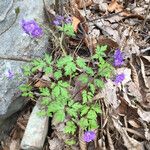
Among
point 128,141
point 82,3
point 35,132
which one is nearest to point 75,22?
point 82,3

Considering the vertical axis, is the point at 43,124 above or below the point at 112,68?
below

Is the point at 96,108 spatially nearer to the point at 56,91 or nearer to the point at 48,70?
the point at 56,91

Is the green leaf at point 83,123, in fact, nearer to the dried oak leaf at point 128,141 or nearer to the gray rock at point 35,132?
the dried oak leaf at point 128,141

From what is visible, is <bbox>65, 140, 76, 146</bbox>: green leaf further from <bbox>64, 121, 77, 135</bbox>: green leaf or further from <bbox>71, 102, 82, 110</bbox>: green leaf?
<bbox>71, 102, 82, 110</bbox>: green leaf

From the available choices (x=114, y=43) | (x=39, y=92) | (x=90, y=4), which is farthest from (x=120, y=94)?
(x=90, y=4)

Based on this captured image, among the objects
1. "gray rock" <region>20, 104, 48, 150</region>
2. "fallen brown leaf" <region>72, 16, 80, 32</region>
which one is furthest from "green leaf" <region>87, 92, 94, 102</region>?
"fallen brown leaf" <region>72, 16, 80, 32</region>

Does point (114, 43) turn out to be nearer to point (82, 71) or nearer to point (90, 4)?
point (82, 71)
